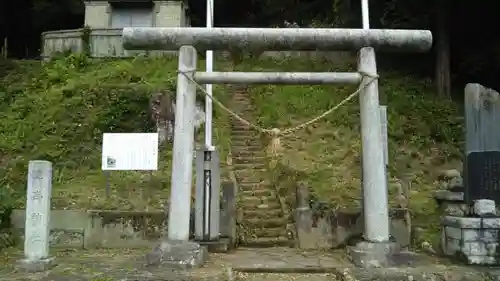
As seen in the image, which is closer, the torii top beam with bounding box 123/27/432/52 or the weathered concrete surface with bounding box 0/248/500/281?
the weathered concrete surface with bounding box 0/248/500/281

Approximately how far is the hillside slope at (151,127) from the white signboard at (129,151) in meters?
0.94

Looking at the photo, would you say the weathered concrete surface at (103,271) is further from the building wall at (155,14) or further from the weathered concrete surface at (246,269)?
the building wall at (155,14)

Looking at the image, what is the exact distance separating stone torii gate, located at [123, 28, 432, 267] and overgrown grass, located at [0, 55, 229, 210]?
2950 millimetres

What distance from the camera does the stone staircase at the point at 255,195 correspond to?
9891 mm

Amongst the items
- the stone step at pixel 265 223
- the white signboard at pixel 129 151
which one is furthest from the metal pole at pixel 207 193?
the stone step at pixel 265 223

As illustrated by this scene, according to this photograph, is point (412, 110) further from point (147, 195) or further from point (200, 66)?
point (147, 195)

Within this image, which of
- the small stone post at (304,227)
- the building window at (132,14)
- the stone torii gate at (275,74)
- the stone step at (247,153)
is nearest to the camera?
the stone torii gate at (275,74)

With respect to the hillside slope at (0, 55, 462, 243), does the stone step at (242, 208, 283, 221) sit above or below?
below

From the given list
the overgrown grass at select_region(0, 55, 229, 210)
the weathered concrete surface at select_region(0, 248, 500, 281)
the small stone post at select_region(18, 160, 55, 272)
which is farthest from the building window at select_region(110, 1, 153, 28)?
the small stone post at select_region(18, 160, 55, 272)

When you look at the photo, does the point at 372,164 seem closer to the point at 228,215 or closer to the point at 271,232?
the point at 228,215

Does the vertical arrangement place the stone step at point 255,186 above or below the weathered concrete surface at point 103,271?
above

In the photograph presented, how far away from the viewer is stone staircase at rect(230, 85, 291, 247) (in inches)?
389

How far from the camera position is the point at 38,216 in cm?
728

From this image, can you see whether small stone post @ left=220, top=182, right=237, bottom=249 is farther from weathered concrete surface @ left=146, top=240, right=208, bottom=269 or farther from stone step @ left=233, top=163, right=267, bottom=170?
stone step @ left=233, top=163, right=267, bottom=170
